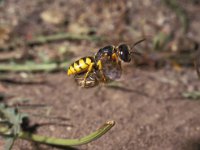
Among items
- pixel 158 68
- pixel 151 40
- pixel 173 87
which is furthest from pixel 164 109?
pixel 151 40

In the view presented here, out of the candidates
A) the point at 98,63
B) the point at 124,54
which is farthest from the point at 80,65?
the point at 124,54

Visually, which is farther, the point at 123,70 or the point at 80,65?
the point at 123,70

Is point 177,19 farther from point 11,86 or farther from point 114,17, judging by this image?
point 11,86

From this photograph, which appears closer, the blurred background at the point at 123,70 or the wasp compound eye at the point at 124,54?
the wasp compound eye at the point at 124,54

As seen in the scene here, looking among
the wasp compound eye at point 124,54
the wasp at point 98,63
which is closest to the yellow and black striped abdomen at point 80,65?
the wasp at point 98,63

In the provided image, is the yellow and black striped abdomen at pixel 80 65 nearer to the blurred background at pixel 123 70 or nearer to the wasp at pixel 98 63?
the wasp at pixel 98 63

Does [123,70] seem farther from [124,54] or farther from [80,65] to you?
[80,65]
